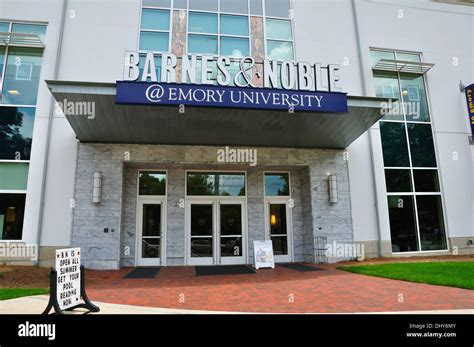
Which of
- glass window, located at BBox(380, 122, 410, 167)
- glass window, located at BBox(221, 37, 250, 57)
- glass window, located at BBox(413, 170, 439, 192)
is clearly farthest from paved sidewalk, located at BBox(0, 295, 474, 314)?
glass window, located at BBox(221, 37, 250, 57)

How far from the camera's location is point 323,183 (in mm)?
11656

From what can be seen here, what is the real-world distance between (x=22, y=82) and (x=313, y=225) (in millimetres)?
11295

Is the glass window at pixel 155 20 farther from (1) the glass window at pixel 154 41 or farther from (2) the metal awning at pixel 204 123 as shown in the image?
(2) the metal awning at pixel 204 123

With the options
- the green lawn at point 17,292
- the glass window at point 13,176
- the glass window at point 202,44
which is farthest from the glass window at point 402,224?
the glass window at point 13,176

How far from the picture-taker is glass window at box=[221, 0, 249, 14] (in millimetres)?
12938

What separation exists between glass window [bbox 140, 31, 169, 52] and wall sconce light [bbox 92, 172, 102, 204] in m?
5.10

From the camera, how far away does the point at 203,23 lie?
41.4 feet

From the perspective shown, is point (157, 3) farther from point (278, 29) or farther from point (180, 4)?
point (278, 29)

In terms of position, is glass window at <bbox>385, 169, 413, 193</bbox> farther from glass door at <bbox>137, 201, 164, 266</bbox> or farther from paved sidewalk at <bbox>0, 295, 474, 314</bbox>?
glass door at <bbox>137, 201, 164, 266</bbox>

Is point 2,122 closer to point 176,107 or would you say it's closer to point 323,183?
point 176,107

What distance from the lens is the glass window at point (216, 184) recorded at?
38.8 feet

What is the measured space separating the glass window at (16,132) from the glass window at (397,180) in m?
12.9


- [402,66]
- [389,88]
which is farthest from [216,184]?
[402,66]

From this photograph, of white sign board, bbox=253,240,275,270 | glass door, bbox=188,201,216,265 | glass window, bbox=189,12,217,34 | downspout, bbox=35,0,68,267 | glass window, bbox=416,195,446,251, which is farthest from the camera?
glass window, bbox=189,12,217,34
